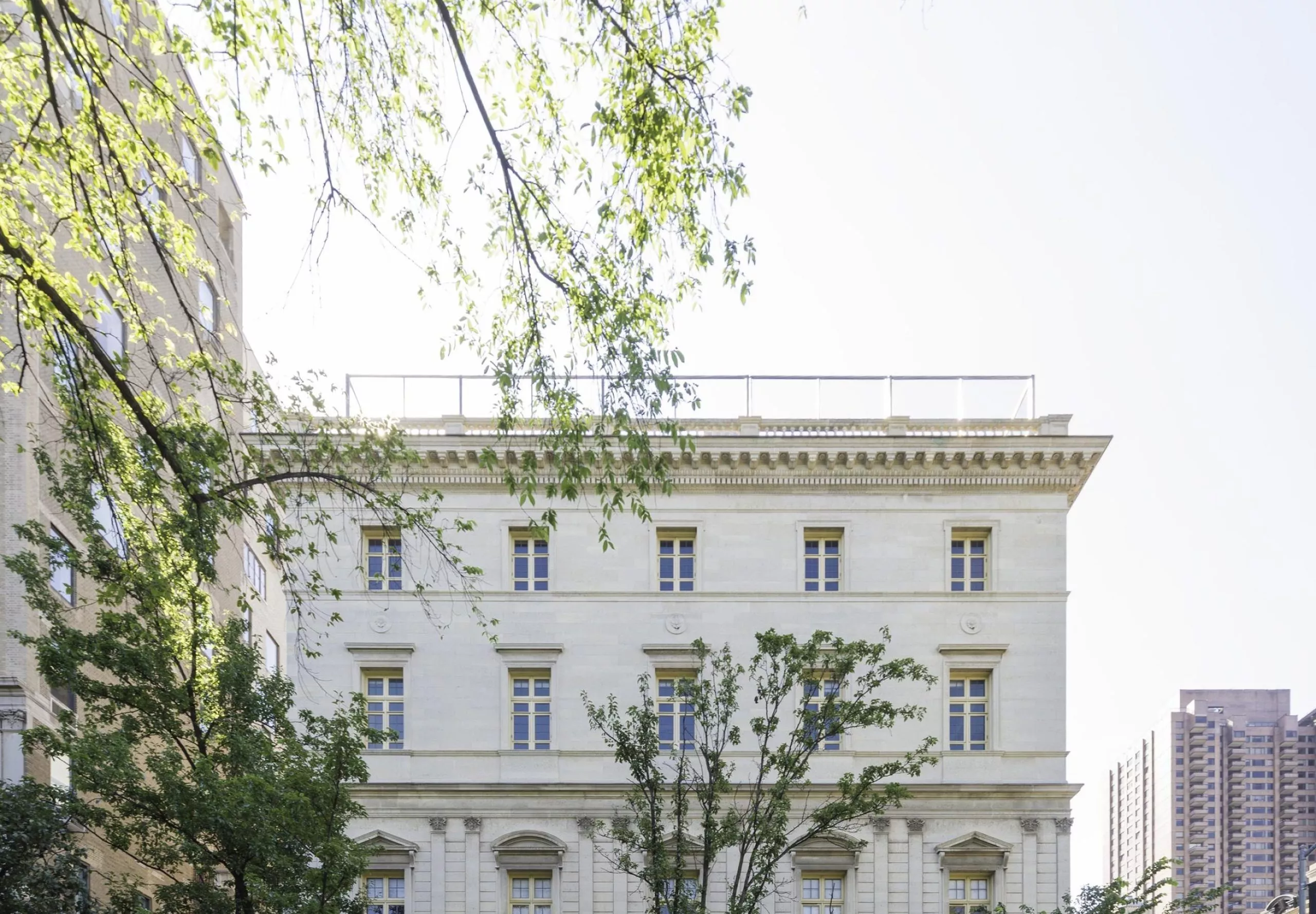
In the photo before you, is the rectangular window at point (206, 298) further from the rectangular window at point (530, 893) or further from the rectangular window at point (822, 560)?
the rectangular window at point (822, 560)

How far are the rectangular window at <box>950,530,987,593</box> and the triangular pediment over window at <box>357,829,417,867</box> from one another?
15.2 meters

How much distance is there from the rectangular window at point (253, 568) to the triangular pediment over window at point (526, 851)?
16.8 meters

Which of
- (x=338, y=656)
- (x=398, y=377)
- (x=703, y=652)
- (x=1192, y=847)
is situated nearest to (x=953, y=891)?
(x=703, y=652)

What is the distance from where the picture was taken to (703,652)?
25.8 metres

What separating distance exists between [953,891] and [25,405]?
2428 cm

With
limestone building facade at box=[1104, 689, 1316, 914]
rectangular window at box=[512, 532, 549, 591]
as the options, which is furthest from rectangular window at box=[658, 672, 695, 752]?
limestone building facade at box=[1104, 689, 1316, 914]

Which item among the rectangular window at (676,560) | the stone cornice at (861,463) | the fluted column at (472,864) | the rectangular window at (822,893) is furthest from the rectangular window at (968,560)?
the fluted column at (472,864)

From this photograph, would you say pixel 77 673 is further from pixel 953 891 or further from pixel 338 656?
pixel 953 891

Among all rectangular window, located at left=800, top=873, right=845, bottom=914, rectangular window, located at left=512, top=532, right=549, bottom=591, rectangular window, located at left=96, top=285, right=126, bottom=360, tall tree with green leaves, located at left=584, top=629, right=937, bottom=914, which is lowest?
rectangular window, located at left=800, top=873, right=845, bottom=914

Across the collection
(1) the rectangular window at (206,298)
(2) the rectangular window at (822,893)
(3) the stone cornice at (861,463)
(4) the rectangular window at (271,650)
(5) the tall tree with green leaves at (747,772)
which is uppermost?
(1) the rectangular window at (206,298)

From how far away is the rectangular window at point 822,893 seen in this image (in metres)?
30.8

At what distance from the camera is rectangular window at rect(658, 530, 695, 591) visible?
1280 inches

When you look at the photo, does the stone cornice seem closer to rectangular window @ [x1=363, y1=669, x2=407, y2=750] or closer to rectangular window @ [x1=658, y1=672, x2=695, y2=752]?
rectangular window @ [x1=658, y1=672, x2=695, y2=752]

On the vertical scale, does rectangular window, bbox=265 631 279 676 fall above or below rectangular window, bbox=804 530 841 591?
below
